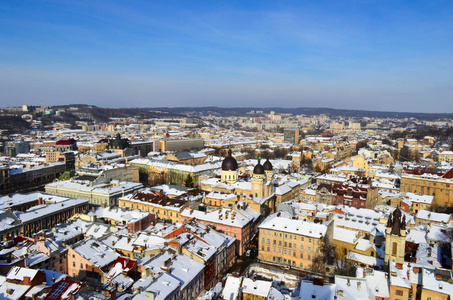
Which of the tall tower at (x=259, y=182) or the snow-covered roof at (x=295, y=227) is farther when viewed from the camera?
the tall tower at (x=259, y=182)

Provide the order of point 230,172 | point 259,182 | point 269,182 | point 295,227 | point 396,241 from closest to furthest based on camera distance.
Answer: point 396,241
point 295,227
point 259,182
point 269,182
point 230,172

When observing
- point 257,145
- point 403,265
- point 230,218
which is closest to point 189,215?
point 230,218

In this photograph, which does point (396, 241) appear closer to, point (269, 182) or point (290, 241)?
point (290, 241)

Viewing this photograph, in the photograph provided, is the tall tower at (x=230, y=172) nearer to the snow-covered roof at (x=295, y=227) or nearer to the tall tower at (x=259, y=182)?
the tall tower at (x=259, y=182)

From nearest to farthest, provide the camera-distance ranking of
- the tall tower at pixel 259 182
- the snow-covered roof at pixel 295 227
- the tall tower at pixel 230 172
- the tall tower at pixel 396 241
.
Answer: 1. the tall tower at pixel 396 241
2. the snow-covered roof at pixel 295 227
3. the tall tower at pixel 259 182
4. the tall tower at pixel 230 172

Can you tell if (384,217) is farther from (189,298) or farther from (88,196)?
(88,196)

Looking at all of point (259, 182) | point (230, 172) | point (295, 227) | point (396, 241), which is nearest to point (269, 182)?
point (259, 182)

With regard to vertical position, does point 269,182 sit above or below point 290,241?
above

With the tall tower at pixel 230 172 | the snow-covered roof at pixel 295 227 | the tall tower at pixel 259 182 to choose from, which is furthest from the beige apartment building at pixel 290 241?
the tall tower at pixel 230 172
